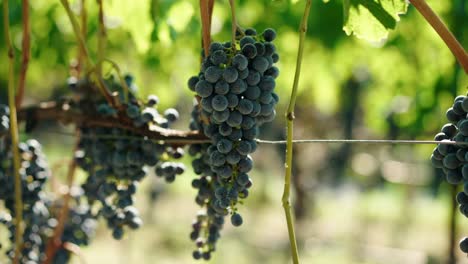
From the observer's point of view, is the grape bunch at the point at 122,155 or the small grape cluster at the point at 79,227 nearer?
the grape bunch at the point at 122,155

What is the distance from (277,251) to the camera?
22.7 feet

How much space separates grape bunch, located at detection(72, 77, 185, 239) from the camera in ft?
3.93

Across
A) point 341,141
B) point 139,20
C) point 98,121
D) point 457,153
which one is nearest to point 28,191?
point 98,121

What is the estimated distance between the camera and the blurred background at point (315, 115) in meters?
2.54

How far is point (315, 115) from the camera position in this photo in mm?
7078

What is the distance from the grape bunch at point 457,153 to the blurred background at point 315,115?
0.40 meters

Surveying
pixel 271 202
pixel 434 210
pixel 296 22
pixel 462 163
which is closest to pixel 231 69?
pixel 462 163

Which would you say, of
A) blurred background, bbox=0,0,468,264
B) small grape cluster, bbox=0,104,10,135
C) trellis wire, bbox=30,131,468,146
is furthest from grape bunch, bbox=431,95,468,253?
small grape cluster, bbox=0,104,10,135

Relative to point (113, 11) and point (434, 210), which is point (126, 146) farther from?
point (434, 210)

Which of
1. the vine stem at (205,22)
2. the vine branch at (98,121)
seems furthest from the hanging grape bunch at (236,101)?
the vine branch at (98,121)

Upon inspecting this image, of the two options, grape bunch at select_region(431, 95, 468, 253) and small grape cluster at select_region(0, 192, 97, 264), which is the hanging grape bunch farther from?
small grape cluster at select_region(0, 192, 97, 264)

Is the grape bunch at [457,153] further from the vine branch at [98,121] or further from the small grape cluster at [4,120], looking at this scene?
the small grape cluster at [4,120]

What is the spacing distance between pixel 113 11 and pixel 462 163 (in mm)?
1292

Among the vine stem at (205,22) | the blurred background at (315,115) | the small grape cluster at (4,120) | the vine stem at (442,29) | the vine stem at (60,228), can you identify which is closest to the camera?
the vine stem at (442,29)
